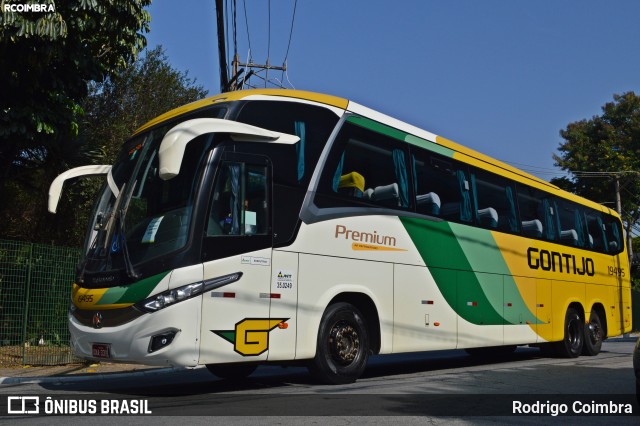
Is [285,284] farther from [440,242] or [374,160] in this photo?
[440,242]

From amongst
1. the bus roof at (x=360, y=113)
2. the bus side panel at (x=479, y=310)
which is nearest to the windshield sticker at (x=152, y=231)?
the bus roof at (x=360, y=113)

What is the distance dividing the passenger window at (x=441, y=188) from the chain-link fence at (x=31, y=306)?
7490 millimetres

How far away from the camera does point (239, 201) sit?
809 centimetres

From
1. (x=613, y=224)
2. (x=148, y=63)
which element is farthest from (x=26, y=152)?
(x=613, y=224)

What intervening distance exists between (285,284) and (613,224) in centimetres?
1288

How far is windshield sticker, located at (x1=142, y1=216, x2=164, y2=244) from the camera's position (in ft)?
25.2

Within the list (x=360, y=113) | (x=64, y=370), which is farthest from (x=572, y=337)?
(x=64, y=370)

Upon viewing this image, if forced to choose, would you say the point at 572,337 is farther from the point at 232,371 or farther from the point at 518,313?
the point at 232,371

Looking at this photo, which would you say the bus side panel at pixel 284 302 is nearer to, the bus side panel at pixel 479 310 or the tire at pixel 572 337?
the bus side panel at pixel 479 310

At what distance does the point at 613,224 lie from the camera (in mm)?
18172

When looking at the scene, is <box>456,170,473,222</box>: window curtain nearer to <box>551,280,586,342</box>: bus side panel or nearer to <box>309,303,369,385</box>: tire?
<box>309,303,369,385</box>: tire

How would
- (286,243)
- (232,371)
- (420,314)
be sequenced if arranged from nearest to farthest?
(286,243), (232,371), (420,314)

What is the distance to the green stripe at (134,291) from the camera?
737 cm

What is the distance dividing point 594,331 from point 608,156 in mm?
26329
